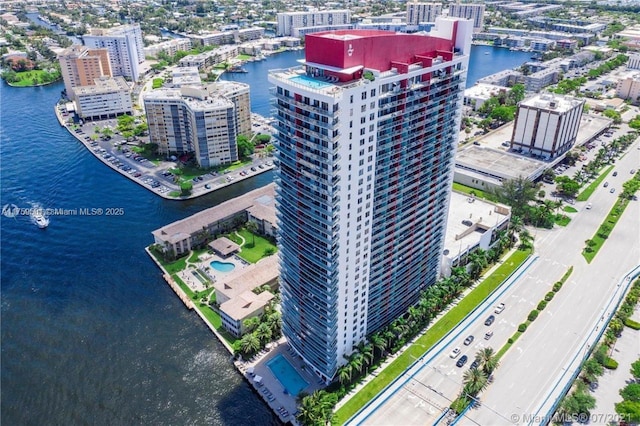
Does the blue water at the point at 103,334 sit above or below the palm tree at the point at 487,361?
below

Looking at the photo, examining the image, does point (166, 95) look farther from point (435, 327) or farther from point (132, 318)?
point (435, 327)

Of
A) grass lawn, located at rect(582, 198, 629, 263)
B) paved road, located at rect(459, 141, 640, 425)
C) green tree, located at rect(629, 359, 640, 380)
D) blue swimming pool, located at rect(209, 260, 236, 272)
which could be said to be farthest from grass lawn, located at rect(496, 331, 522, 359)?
blue swimming pool, located at rect(209, 260, 236, 272)

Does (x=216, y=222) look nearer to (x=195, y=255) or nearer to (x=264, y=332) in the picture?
(x=195, y=255)

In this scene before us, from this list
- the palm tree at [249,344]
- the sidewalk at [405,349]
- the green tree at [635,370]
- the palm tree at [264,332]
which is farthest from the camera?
the palm tree at [264,332]

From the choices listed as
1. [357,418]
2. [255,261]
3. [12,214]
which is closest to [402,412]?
[357,418]

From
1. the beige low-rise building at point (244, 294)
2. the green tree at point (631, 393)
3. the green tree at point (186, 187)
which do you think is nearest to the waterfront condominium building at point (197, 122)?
the green tree at point (186, 187)

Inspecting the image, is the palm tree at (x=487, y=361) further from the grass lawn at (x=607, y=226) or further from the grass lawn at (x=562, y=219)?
the grass lawn at (x=562, y=219)

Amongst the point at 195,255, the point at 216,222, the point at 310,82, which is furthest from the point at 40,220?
the point at 310,82
